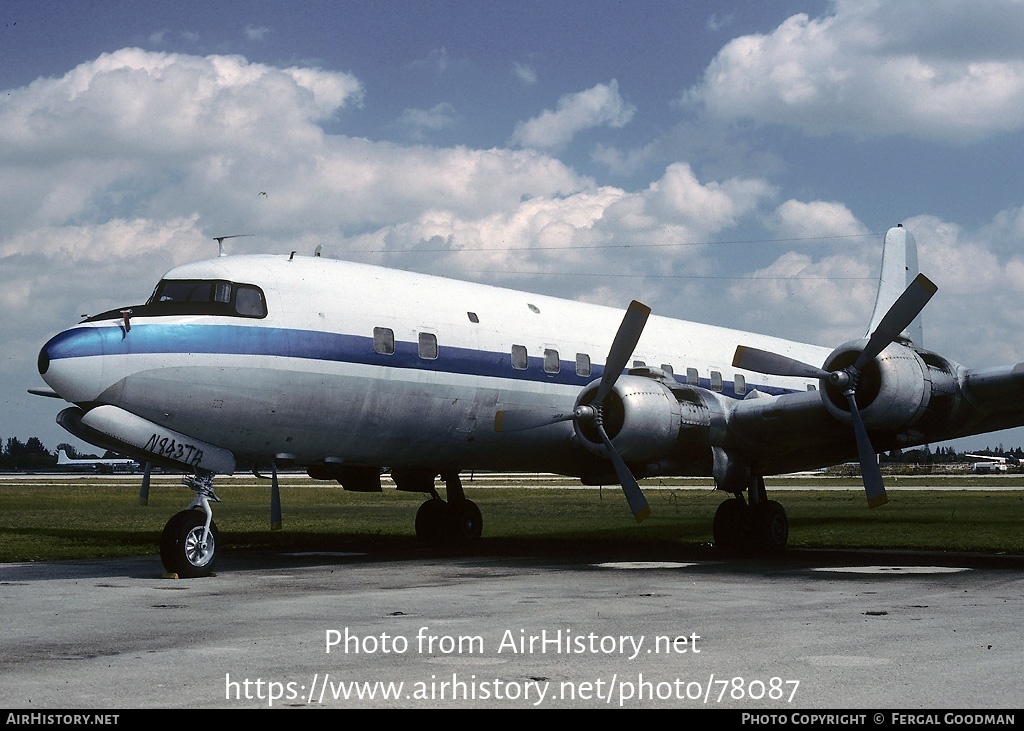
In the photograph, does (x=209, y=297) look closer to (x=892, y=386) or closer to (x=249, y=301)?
(x=249, y=301)

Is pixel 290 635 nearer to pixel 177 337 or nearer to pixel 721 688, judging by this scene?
pixel 721 688

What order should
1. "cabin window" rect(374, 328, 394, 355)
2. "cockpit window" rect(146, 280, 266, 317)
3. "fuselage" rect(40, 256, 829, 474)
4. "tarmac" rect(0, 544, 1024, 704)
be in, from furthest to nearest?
1. "cabin window" rect(374, 328, 394, 355)
2. "cockpit window" rect(146, 280, 266, 317)
3. "fuselage" rect(40, 256, 829, 474)
4. "tarmac" rect(0, 544, 1024, 704)

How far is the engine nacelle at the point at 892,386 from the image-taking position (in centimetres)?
1585

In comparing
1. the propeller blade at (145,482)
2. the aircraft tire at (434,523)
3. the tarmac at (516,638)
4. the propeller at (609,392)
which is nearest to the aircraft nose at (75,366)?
the tarmac at (516,638)

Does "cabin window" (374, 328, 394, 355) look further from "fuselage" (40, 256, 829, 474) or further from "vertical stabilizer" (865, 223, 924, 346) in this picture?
"vertical stabilizer" (865, 223, 924, 346)

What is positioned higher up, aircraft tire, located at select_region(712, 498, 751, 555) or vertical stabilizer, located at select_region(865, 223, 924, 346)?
vertical stabilizer, located at select_region(865, 223, 924, 346)

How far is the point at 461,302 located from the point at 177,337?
522 centimetres

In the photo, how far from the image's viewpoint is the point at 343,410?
16.1 metres

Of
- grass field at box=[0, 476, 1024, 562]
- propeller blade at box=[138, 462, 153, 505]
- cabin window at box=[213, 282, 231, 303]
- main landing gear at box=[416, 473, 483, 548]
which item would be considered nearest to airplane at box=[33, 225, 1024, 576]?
cabin window at box=[213, 282, 231, 303]

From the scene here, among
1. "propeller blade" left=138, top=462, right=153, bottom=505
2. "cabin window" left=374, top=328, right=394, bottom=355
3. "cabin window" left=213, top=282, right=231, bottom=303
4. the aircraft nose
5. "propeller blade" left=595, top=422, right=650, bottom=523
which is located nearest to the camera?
the aircraft nose

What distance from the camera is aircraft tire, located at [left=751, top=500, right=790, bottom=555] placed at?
19516 millimetres

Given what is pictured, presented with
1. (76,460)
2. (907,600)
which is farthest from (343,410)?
(76,460)

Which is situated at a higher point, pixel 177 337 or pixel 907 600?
pixel 177 337

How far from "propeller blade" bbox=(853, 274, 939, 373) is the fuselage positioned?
5078 mm
